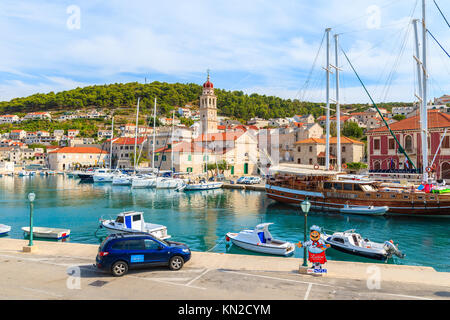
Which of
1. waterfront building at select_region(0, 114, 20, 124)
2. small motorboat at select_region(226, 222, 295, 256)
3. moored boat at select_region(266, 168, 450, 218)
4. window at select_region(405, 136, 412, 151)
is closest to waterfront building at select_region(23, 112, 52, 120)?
waterfront building at select_region(0, 114, 20, 124)

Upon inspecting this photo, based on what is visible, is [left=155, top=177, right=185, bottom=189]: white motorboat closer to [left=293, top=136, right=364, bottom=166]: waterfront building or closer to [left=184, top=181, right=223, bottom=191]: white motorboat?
[left=184, top=181, right=223, bottom=191]: white motorboat

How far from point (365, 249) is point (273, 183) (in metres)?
21.1

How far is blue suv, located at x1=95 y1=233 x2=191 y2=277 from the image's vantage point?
1058cm

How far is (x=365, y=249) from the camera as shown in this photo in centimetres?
1744

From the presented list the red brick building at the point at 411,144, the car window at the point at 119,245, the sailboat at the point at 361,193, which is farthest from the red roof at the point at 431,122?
the car window at the point at 119,245

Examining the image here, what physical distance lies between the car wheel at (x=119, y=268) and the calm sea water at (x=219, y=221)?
8556 millimetres

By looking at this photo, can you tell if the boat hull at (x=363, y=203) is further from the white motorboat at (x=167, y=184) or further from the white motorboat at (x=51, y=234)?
the white motorboat at (x=167, y=184)

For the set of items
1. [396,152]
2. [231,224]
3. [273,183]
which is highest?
[396,152]

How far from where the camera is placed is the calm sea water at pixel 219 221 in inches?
780

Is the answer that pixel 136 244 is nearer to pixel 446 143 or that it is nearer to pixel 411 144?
pixel 446 143

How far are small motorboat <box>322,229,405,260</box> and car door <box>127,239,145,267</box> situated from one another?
12.1 metres

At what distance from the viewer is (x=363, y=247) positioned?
17.6 meters
